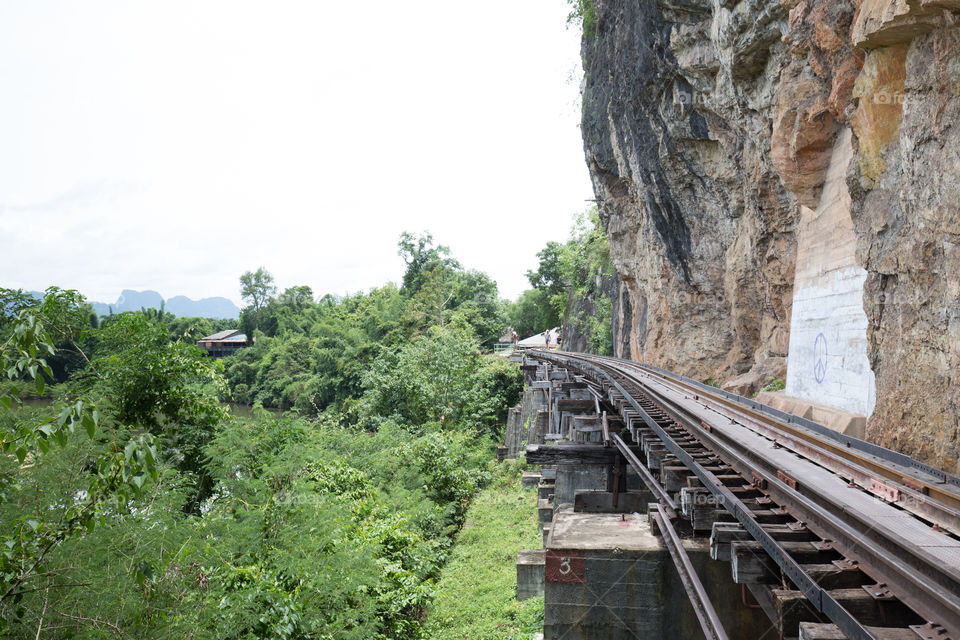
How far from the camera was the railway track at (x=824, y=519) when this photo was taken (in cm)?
305

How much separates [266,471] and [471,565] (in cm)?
490

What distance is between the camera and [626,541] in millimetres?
5078

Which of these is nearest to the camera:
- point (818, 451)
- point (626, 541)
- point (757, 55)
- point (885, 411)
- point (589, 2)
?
point (626, 541)

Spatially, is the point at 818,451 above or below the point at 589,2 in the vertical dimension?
below

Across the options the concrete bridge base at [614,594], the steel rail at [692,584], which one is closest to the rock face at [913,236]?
the steel rail at [692,584]

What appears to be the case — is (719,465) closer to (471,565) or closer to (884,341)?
(884,341)

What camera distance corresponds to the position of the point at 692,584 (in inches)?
166

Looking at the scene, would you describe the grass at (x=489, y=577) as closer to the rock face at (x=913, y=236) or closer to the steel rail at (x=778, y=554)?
the steel rail at (x=778, y=554)

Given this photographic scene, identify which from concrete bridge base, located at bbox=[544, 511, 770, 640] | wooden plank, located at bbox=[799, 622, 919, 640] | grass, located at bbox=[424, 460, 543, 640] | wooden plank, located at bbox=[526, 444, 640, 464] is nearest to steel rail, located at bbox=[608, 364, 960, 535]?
wooden plank, located at bbox=[799, 622, 919, 640]

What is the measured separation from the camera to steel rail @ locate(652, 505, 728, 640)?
3.64 metres

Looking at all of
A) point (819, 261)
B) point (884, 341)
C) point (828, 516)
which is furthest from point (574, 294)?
point (828, 516)

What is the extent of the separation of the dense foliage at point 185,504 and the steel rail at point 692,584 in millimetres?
3291

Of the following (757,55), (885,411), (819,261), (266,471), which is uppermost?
(757,55)

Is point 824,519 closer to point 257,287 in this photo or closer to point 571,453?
point 571,453
